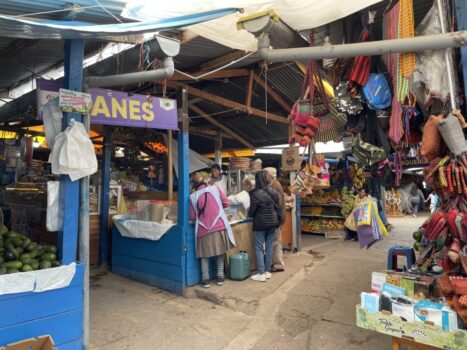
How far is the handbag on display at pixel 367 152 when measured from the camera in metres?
2.85

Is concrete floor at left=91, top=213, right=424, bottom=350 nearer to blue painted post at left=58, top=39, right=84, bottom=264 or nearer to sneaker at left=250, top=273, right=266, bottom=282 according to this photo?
sneaker at left=250, top=273, right=266, bottom=282

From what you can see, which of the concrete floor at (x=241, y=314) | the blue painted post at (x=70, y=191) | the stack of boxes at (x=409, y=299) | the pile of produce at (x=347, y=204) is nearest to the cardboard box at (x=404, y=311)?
the stack of boxes at (x=409, y=299)

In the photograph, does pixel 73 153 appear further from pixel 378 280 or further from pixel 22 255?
pixel 378 280

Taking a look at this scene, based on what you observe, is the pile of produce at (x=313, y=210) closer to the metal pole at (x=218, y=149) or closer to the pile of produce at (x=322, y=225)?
the pile of produce at (x=322, y=225)

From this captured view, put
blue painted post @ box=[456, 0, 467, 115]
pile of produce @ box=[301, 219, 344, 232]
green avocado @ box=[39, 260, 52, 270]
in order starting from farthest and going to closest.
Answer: pile of produce @ box=[301, 219, 344, 232] < green avocado @ box=[39, 260, 52, 270] < blue painted post @ box=[456, 0, 467, 115]

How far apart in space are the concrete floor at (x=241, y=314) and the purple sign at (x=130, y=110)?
Result: 2.61 metres

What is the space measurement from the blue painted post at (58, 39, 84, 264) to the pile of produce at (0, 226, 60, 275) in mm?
129

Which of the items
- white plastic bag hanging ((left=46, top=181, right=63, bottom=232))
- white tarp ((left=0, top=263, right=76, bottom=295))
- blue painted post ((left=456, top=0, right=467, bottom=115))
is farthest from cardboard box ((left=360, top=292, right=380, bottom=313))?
white plastic bag hanging ((left=46, top=181, right=63, bottom=232))

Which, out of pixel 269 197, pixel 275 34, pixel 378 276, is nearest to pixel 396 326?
pixel 378 276

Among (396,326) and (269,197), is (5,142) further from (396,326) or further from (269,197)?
(396,326)

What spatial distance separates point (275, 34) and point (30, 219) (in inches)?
246

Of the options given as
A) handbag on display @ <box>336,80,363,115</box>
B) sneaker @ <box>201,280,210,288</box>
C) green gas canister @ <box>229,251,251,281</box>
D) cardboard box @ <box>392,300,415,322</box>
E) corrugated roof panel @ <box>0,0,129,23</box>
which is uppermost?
corrugated roof panel @ <box>0,0,129,23</box>

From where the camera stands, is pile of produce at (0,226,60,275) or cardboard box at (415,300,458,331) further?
pile of produce at (0,226,60,275)

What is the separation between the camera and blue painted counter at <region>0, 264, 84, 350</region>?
2.77 metres
